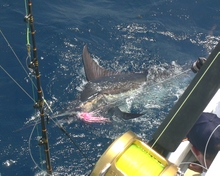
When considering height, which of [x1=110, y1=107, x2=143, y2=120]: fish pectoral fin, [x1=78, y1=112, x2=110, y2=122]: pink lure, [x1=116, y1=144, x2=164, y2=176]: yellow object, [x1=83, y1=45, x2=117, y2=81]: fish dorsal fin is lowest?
[x1=78, y1=112, x2=110, y2=122]: pink lure

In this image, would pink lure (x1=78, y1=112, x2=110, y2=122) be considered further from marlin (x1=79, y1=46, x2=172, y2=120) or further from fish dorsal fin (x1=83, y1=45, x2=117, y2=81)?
fish dorsal fin (x1=83, y1=45, x2=117, y2=81)

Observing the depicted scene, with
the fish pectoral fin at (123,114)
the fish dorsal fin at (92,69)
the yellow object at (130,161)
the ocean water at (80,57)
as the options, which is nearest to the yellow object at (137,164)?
the yellow object at (130,161)

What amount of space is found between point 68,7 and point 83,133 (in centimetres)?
527

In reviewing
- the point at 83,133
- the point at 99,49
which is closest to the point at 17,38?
the point at 99,49

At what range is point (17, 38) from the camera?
30.3 feet

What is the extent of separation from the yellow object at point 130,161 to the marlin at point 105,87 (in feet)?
13.3

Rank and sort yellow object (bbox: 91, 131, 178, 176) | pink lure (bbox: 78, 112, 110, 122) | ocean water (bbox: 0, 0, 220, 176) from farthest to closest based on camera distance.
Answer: pink lure (bbox: 78, 112, 110, 122) → ocean water (bbox: 0, 0, 220, 176) → yellow object (bbox: 91, 131, 178, 176)

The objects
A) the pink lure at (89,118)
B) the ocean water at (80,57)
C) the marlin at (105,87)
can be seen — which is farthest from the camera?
the marlin at (105,87)

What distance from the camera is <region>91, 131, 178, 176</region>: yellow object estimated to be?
3209 millimetres

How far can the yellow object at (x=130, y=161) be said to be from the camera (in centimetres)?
321

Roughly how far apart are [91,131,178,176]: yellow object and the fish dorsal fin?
199 inches

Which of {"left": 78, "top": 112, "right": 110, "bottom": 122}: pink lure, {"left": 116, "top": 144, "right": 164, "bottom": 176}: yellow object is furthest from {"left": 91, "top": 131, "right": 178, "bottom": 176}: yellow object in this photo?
{"left": 78, "top": 112, "right": 110, "bottom": 122}: pink lure

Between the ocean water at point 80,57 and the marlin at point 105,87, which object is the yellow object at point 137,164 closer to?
the ocean water at point 80,57

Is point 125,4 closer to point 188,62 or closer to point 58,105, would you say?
point 188,62
